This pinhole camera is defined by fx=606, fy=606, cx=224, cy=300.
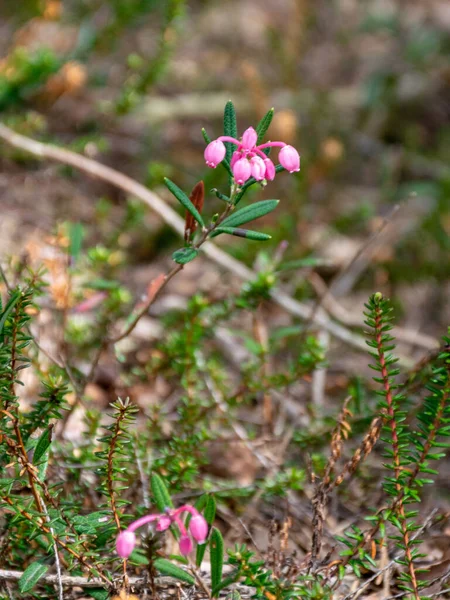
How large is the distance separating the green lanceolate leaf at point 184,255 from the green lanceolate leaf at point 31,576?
81 cm

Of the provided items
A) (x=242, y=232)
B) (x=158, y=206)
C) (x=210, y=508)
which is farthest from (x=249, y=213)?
(x=158, y=206)

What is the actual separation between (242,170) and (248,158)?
0.09 meters

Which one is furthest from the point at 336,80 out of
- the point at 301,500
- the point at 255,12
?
the point at 301,500

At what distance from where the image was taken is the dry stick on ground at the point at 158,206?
2930mm

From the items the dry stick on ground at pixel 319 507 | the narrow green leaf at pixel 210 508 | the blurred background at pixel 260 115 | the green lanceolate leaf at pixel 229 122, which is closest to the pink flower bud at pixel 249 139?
the green lanceolate leaf at pixel 229 122

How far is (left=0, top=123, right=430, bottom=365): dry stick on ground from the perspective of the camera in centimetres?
293

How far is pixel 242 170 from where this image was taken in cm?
139

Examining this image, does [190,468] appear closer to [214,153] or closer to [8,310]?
[8,310]

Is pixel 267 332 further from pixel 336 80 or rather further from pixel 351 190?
pixel 336 80

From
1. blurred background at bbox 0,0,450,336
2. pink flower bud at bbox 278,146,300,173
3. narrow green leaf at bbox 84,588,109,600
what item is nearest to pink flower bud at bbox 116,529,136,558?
narrow green leaf at bbox 84,588,109,600

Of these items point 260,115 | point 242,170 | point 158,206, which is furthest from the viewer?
point 260,115

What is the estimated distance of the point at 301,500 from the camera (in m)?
2.25

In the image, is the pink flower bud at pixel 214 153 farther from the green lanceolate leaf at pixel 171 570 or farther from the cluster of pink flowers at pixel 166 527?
the green lanceolate leaf at pixel 171 570

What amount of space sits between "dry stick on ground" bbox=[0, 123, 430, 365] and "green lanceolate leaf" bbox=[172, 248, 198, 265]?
129cm
